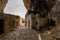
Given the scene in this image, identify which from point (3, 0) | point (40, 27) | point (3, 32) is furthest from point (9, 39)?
point (3, 0)

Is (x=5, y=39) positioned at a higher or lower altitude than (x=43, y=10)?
lower

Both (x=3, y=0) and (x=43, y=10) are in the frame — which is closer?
(x=43, y=10)

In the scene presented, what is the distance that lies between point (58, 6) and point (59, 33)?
0.44m

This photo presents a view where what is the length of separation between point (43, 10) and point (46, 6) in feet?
2.37

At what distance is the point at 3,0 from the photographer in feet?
79.5

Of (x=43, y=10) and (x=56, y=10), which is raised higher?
(x=43, y=10)

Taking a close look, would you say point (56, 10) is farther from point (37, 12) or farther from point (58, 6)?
point (37, 12)

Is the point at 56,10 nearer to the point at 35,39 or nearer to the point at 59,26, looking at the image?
the point at 59,26

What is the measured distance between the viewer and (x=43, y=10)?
59.3ft

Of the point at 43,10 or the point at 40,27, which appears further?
the point at 43,10

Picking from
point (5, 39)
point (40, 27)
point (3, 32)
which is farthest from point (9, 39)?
point (40, 27)

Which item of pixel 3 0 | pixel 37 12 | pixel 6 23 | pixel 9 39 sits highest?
pixel 3 0

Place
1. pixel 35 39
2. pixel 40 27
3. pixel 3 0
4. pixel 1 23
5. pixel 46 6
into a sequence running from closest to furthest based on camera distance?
pixel 35 39
pixel 1 23
pixel 40 27
pixel 46 6
pixel 3 0

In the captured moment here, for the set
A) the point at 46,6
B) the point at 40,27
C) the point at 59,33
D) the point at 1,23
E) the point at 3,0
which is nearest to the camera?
the point at 59,33
